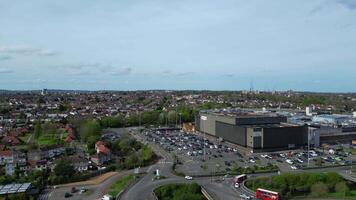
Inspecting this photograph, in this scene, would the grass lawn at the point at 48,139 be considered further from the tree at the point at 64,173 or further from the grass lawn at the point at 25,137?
the tree at the point at 64,173

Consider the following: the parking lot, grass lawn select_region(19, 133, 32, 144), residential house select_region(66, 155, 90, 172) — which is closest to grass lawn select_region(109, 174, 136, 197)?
the parking lot

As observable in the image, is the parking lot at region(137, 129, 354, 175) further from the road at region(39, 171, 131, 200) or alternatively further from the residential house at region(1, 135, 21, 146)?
the residential house at region(1, 135, 21, 146)

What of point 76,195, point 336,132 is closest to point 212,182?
point 76,195

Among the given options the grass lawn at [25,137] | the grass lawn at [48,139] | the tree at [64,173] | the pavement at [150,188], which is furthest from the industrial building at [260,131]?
the grass lawn at [25,137]

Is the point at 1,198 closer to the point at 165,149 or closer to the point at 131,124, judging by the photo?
the point at 165,149

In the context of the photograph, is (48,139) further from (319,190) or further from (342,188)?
(342,188)
